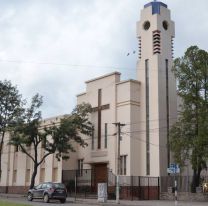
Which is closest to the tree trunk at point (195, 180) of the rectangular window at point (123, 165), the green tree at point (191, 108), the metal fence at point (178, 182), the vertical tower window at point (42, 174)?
the green tree at point (191, 108)

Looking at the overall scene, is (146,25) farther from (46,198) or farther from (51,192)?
(46,198)

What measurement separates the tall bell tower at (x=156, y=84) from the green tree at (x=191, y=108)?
14.6ft

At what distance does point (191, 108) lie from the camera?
3947cm

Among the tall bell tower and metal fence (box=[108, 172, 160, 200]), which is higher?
the tall bell tower

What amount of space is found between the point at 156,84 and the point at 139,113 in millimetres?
3477

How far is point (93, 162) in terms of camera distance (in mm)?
48406

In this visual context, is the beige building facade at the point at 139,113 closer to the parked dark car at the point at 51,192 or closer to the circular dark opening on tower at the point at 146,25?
the circular dark opening on tower at the point at 146,25

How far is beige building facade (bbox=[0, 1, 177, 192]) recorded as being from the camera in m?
44.5

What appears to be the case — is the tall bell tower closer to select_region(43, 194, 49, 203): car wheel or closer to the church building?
the church building

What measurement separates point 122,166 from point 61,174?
7.21m

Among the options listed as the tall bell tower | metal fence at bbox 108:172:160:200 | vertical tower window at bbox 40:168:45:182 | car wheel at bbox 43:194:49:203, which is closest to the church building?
the tall bell tower

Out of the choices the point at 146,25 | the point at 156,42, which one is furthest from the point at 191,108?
the point at 146,25

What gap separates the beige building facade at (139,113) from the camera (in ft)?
146

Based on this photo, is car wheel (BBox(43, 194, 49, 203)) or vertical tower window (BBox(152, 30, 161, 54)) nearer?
car wheel (BBox(43, 194, 49, 203))
